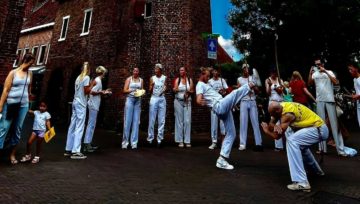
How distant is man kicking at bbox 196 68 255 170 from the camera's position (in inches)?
231

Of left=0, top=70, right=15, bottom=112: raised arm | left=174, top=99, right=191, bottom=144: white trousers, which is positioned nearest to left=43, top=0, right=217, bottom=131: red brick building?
left=174, top=99, right=191, bottom=144: white trousers

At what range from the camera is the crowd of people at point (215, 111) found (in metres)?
4.86

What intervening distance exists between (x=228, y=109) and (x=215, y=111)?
0.89 ft

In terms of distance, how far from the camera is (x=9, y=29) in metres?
7.99

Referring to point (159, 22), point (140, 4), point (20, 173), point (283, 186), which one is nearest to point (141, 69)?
point (159, 22)

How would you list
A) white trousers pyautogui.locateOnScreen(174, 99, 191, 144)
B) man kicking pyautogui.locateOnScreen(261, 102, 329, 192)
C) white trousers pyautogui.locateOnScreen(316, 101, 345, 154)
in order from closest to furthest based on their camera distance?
man kicking pyautogui.locateOnScreen(261, 102, 329, 192) < white trousers pyautogui.locateOnScreen(316, 101, 345, 154) < white trousers pyautogui.locateOnScreen(174, 99, 191, 144)

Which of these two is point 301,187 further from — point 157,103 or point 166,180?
point 157,103

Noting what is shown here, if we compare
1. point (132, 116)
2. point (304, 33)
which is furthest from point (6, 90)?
point (304, 33)

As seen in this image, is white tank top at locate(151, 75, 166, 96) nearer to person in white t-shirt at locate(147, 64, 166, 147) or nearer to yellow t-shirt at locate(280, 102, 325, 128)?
person in white t-shirt at locate(147, 64, 166, 147)

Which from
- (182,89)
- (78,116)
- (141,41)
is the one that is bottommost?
(78,116)

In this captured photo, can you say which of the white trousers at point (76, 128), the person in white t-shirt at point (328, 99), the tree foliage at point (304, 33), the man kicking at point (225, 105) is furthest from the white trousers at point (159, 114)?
the tree foliage at point (304, 33)

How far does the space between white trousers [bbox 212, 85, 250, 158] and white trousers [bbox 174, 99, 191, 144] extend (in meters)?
2.85

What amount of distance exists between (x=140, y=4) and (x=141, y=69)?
3.09 m

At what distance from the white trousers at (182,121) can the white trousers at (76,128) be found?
2.89 metres
